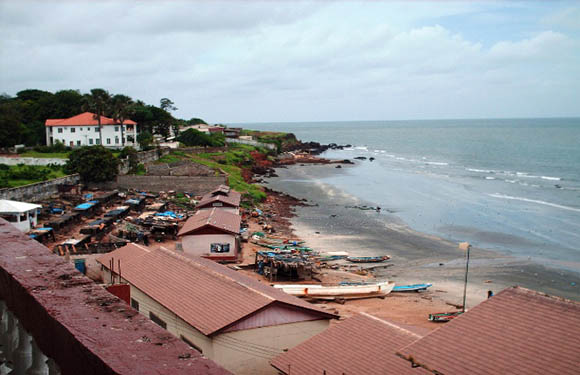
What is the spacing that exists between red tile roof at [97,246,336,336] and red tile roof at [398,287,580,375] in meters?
4.82

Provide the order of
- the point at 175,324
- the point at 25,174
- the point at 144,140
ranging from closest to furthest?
the point at 175,324 < the point at 25,174 < the point at 144,140

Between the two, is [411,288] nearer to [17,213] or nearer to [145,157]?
[17,213]

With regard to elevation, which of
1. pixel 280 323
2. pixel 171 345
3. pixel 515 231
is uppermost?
pixel 171 345

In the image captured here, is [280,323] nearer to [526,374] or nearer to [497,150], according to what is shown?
[526,374]

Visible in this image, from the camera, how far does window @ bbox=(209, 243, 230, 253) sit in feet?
97.8

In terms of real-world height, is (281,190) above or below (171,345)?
below

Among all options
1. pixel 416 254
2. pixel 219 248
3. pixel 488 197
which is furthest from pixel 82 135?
pixel 488 197

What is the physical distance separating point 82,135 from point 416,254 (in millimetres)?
49480

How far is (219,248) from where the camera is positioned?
2991 cm

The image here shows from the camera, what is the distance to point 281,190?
64625 mm

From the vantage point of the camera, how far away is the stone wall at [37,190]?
Answer: 3750 cm

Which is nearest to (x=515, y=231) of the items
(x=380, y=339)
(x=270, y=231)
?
(x=270, y=231)

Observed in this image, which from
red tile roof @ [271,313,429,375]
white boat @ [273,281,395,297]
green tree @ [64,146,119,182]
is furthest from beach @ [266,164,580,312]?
green tree @ [64,146,119,182]

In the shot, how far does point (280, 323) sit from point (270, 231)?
24.6 metres
